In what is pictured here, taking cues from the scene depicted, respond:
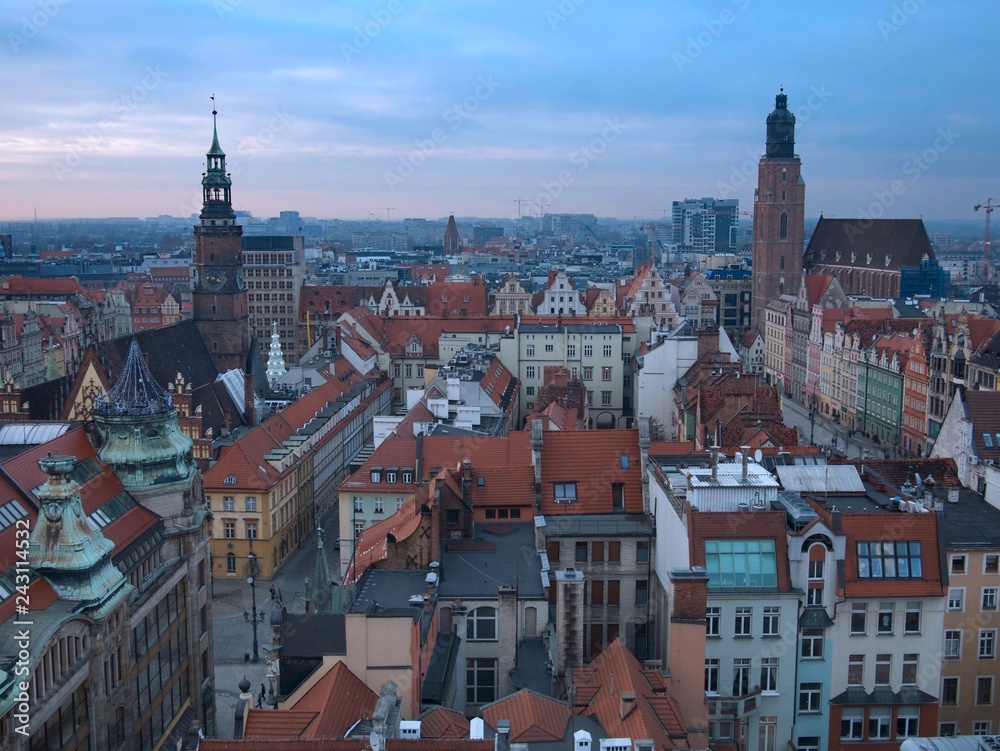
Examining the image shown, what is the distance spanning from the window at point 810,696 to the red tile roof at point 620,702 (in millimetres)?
6218

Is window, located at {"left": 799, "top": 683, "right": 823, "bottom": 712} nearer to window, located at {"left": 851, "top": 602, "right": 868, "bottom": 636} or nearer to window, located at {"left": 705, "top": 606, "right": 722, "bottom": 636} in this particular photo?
window, located at {"left": 851, "top": 602, "right": 868, "bottom": 636}

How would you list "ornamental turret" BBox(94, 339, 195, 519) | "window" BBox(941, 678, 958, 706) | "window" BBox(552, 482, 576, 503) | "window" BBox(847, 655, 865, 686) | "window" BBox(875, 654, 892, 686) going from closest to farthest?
"window" BBox(847, 655, 865, 686) < "window" BBox(875, 654, 892, 686) < "window" BBox(941, 678, 958, 706) < "ornamental turret" BBox(94, 339, 195, 519) < "window" BBox(552, 482, 576, 503)

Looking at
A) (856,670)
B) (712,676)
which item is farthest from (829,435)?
(712,676)

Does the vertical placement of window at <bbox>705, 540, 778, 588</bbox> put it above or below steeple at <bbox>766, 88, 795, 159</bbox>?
below

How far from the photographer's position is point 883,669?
110 ft

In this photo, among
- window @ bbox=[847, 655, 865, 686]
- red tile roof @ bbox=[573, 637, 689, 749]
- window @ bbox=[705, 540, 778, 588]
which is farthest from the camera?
window @ bbox=[847, 655, 865, 686]

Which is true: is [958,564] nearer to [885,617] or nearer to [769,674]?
[885,617]

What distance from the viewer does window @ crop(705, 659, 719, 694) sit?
33.0 metres

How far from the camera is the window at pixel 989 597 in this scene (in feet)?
115

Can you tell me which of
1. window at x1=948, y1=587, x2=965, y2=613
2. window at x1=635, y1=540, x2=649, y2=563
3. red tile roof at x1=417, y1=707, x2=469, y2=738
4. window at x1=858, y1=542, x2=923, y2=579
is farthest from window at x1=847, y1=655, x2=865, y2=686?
red tile roof at x1=417, y1=707, x2=469, y2=738

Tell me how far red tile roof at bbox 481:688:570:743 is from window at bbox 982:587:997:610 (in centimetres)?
1600

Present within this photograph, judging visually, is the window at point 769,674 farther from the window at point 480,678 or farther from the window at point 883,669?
the window at point 480,678

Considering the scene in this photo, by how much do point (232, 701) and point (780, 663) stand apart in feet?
76.2

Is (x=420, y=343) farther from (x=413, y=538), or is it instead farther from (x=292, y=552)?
(x=413, y=538)
